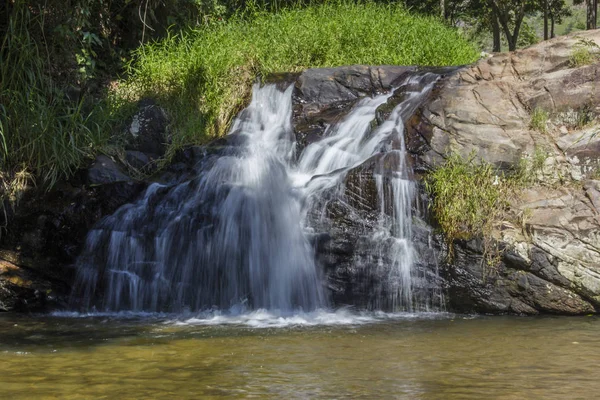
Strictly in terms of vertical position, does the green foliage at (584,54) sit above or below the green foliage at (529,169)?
above

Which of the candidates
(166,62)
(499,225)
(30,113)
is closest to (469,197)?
(499,225)

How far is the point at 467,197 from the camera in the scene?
259 inches

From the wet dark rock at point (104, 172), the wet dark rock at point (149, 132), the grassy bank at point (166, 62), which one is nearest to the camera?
the grassy bank at point (166, 62)

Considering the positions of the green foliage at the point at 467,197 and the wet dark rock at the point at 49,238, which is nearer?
the green foliage at the point at 467,197

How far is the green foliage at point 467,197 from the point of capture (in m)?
6.40

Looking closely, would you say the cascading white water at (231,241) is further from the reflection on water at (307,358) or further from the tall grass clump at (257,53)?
the tall grass clump at (257,53)

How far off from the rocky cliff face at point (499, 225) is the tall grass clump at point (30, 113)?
30cm

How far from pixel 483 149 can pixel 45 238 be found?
14.5ft

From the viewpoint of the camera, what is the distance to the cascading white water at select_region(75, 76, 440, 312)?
6535 millimetres

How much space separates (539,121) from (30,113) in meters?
5.14

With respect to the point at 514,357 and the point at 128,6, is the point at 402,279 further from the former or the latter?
the point at 128,6

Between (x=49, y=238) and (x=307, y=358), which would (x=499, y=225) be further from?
(x=49, y=238)

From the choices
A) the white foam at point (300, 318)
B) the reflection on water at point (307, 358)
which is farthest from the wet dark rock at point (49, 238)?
the white foam at point (300, 318)

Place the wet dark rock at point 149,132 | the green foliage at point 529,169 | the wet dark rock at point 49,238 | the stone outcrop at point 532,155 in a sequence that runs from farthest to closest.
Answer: the wet dark rock at point 149,132 → the wet dark rock at point 49,238 → the green foliage at point 529,169 → the stone outcrop at point 532,155
